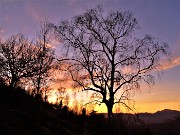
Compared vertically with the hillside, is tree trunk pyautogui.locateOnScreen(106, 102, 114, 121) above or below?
above

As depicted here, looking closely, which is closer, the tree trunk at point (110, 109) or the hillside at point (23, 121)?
the hillside at point (23, 121)

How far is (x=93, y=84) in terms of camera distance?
2302 cm

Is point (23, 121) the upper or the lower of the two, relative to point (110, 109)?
lower

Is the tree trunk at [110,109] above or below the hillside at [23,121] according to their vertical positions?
above

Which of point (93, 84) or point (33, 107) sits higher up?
point (93, 84)

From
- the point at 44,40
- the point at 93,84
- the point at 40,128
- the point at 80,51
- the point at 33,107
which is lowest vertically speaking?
the point at 40,128

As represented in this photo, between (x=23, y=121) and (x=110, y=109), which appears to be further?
(x=110, y=109)

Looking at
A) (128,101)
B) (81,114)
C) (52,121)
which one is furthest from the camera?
(81,114)

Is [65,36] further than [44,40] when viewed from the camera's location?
No

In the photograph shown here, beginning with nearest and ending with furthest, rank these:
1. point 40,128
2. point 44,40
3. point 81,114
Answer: point 40,128 < point 81,114 < point 44,40

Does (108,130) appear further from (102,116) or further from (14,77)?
(14,77)

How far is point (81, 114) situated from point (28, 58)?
10.4 metres

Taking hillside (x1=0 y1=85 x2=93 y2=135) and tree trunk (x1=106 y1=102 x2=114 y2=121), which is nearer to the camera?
hillside (x1=0 y1=85 x2=93 y2=135)

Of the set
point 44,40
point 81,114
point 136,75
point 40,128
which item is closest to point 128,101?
point 136,75
